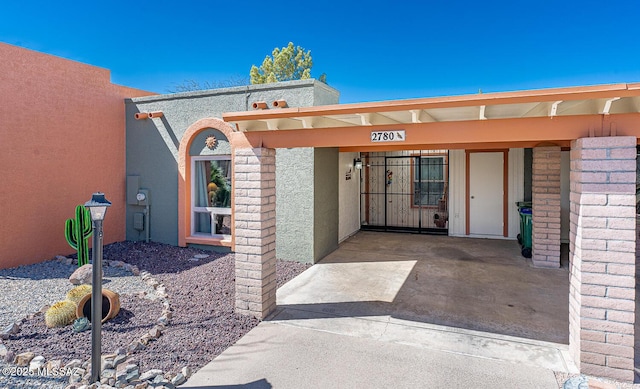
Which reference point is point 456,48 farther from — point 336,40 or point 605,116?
point 605,116

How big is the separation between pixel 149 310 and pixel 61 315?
42.2 inches

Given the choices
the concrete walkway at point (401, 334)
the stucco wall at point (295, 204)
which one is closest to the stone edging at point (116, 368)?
the concrete walkway at point (401, 334)

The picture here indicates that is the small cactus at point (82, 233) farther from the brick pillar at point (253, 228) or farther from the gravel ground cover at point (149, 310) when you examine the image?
the brick pillar at point (253, 228)

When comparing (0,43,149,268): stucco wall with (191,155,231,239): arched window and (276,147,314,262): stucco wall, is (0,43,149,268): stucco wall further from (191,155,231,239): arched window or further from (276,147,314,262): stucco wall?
(276,147,314,262): stucco wall

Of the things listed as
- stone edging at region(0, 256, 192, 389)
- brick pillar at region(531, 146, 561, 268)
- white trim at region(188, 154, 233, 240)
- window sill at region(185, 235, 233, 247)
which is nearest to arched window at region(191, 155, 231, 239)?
white trim at region(188, 154, 233, 240)

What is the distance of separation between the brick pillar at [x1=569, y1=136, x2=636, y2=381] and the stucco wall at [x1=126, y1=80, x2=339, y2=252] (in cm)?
536

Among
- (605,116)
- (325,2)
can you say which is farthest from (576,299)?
(325,2)

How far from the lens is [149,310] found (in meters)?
5.34

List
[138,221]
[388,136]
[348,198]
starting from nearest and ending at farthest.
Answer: [388,136], [138,221], [348,198]

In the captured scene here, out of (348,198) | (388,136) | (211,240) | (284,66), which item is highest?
(284,66)

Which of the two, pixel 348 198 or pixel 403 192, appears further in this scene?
pixel 403 192

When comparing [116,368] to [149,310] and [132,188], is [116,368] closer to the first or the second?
[149,310]

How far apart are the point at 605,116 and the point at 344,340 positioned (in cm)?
374

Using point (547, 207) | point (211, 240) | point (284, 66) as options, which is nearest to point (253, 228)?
point (211, 240)
